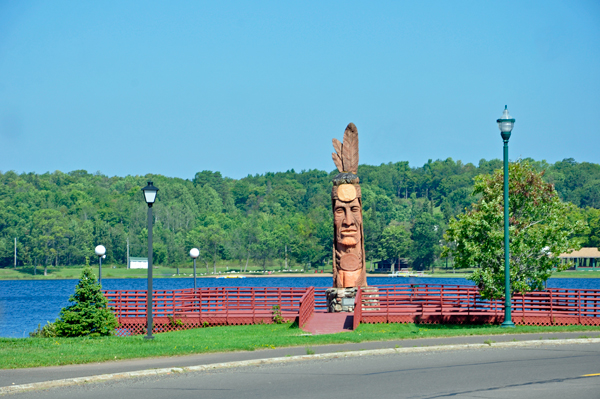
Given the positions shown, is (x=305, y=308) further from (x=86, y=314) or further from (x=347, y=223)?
(x=86, y=314)

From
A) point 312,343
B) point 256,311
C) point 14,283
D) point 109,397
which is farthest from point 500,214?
point 14,283

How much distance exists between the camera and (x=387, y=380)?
1333 centimetres

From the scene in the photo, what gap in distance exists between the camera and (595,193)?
166250mm

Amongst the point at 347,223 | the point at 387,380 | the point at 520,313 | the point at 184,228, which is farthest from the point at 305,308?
the point at 184,228

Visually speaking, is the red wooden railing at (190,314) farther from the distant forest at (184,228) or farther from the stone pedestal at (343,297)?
the distant forest at (184,228)

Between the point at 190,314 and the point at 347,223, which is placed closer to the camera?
the point at 190,314

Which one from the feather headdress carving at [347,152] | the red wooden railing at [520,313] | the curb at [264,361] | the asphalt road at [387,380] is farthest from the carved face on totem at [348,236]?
the asphalt road at [387,380]

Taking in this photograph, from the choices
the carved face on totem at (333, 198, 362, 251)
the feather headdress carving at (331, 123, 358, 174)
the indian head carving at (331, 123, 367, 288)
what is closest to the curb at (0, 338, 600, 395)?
the indian head carving at (331, 123, 367, 288)

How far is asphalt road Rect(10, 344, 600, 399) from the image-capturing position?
40.0 ft

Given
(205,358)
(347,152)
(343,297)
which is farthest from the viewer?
(347,152)

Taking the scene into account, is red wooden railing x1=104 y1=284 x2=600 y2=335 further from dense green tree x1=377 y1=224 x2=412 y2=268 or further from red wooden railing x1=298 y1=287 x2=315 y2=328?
dense green tree x1=377 y1=224 x2=412 y2=268

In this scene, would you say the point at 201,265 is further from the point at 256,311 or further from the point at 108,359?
the point at 108,359

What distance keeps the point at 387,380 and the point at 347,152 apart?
18.6 meters

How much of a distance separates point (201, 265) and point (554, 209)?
380 feet
